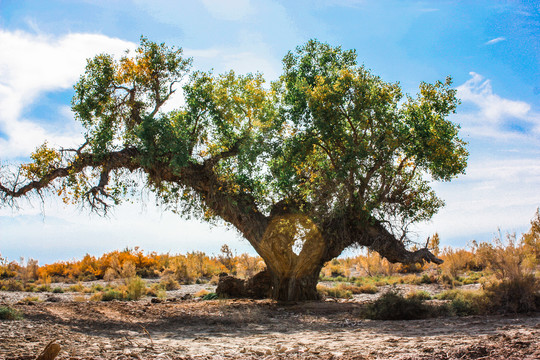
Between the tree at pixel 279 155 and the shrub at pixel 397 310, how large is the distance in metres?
3.89

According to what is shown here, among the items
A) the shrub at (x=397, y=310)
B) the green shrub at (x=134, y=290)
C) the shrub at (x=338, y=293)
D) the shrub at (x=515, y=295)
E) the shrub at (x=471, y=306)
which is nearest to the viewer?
the shrub at (x=515, y=295)

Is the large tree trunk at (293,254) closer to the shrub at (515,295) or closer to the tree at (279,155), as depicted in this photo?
the tree at (279,155)

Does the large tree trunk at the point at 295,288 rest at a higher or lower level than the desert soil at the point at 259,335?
higher

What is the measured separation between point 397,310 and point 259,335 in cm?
438

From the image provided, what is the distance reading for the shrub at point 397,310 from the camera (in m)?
11.6

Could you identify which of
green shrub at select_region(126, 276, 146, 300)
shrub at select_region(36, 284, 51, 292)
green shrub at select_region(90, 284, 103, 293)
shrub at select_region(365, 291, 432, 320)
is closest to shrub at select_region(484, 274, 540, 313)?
shrub at select_region(365, 291, 432, 320)

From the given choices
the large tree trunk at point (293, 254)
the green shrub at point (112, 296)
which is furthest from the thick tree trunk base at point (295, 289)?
the green shrub at point (112, 296)

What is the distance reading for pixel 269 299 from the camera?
17.1 m

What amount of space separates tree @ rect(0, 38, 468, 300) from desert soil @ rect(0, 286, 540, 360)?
3.22 meters

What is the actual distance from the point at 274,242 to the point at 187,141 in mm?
5015

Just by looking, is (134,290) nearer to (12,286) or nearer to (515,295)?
(12,286)

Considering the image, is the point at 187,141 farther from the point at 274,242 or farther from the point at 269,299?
the point at 269,299

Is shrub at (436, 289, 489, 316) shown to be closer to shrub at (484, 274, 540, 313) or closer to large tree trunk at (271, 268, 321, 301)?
shrub at (484, 274, 540, 313)

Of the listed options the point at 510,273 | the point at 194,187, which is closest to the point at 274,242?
the point at 194,187
